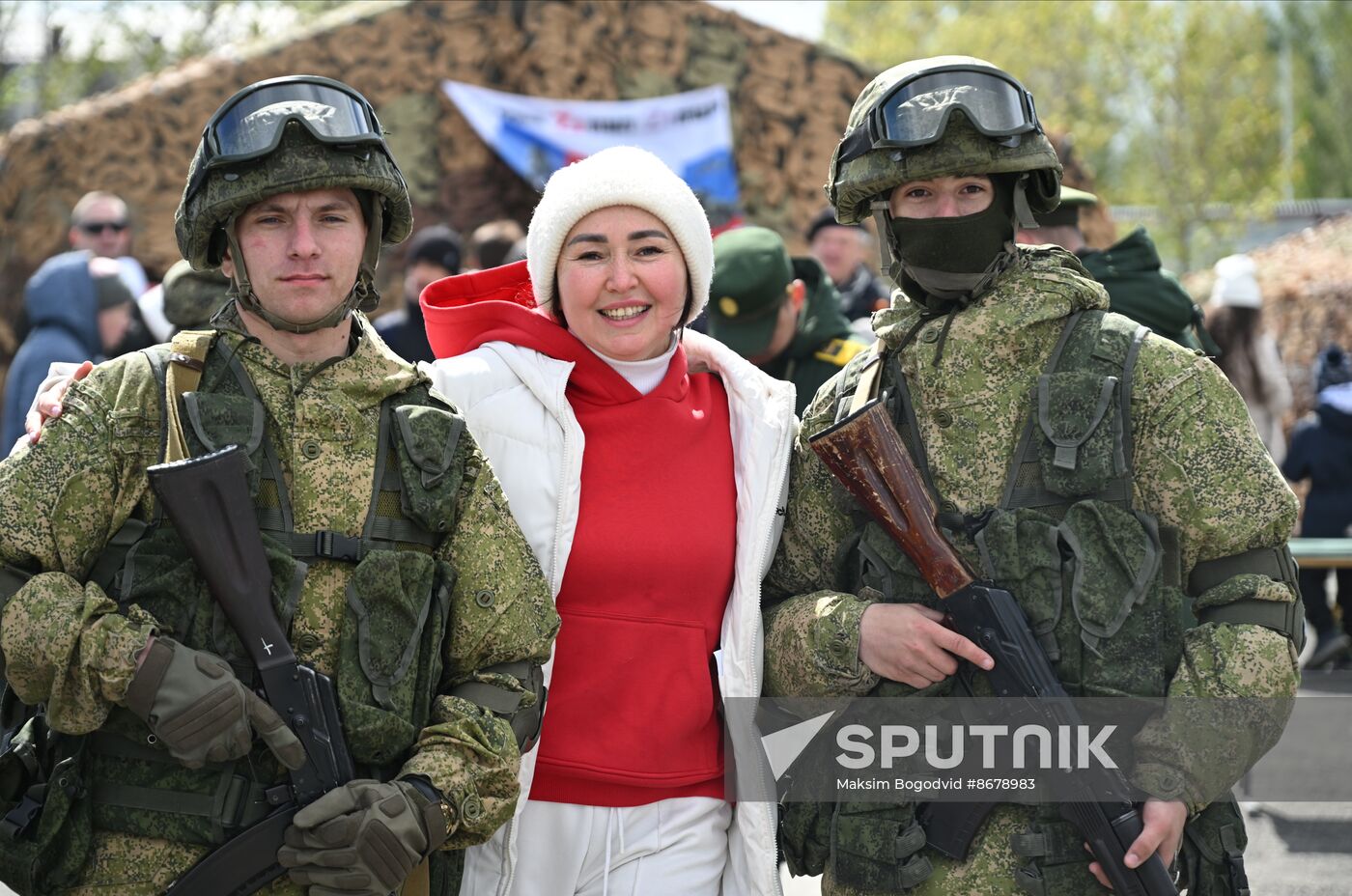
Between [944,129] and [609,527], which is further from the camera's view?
[609,527]

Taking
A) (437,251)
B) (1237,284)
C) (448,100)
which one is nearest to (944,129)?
(437,251)

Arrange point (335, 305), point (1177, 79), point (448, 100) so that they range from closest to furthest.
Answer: point (335, 305) → point (448, 100) → point (1177, 79)

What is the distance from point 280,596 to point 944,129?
1645 millimetres

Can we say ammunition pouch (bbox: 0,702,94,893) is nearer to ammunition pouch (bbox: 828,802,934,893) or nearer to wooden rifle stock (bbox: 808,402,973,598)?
ammunition pouch (bbox: 828,802,934,893)

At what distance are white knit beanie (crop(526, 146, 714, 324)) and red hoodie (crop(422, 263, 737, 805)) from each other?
0.45 ft

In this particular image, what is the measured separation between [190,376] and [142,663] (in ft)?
1.87

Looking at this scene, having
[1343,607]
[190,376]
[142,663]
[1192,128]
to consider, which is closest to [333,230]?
[190,376]

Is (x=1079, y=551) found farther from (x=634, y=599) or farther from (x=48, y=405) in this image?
(x=48, y=405)

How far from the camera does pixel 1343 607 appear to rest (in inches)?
359

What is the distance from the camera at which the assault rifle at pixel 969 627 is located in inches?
118

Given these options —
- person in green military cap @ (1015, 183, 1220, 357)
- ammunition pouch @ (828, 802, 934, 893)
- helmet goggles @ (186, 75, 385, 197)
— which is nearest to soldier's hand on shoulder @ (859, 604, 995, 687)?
ammunition pouch @ (828, 802, 934, 893)

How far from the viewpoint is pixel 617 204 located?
136 inches

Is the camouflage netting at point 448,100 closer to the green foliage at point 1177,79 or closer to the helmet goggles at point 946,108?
the helmet goggles at point 946,108

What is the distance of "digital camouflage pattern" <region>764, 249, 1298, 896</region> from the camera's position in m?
3.01
